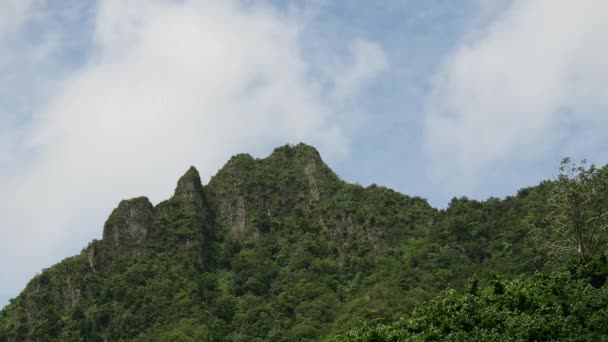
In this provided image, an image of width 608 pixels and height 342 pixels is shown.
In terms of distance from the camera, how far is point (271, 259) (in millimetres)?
108062

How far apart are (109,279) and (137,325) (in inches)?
380


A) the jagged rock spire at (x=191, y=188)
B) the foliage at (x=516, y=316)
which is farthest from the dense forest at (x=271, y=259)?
the foliage at (x=516, y=316)

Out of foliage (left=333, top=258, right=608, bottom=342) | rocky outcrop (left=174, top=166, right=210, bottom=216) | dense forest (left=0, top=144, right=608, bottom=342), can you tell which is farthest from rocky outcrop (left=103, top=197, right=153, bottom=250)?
foliage (left=333, top=258, right=608, bottom=342)

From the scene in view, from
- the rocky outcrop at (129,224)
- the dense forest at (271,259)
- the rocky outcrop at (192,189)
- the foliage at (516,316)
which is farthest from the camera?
the rocky outcrop at (192,189)

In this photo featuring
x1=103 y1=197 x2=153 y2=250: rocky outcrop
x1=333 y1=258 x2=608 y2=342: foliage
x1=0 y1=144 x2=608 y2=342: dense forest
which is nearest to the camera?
x1=333 y1=258 x2=608 y2=342: foliage

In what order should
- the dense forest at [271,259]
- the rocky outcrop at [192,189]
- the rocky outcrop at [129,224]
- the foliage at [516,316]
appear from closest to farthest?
the foliage at [516,316] < the dense forest at [271,259] < the rocky outcrop at [129,224] < the rocky outcrop at [192,189]

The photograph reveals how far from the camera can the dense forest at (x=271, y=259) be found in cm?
8875

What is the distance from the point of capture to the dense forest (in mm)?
88750

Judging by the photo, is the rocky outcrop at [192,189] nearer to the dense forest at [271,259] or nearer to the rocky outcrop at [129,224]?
the dense forest at [271,259]

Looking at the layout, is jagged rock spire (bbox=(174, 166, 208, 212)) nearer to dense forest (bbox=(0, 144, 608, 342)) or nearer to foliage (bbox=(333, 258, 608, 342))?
dense forest (bbox=(0, 144, 608, 342))

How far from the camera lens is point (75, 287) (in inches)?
3952

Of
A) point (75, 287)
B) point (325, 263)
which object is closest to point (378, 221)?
point (325, 263)

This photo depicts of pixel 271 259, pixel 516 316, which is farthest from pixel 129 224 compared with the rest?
pixel 516 316

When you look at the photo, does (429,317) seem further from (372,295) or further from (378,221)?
(378,221)
